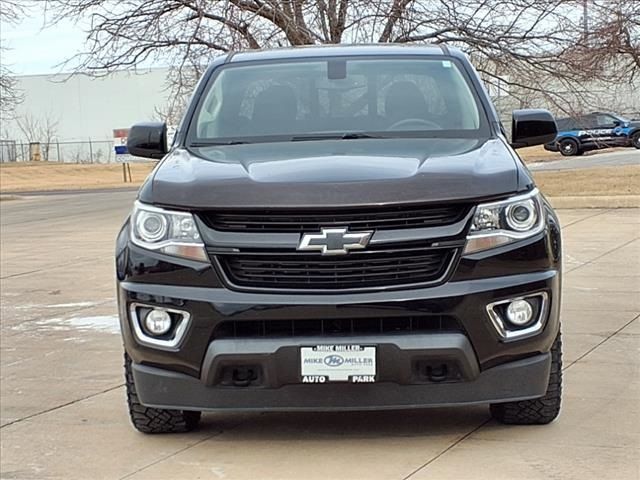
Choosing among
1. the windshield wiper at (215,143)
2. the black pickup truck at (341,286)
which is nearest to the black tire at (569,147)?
the windshield wiper at (215,143)

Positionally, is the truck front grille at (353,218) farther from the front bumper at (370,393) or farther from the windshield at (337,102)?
the windshield at (337,102)

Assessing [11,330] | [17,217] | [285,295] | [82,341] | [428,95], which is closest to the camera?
[285,295]

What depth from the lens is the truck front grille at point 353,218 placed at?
4238 mm

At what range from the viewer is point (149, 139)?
19.1 feet

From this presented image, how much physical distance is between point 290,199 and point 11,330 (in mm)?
4483

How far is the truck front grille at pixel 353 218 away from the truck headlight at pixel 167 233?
0.66 ft

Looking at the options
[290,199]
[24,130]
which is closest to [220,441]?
[290,199]

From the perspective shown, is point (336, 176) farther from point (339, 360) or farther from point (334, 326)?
point (339, 360)

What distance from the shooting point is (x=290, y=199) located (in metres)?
4.24

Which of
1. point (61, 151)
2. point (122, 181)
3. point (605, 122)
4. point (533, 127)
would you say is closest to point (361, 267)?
point (533, 127)

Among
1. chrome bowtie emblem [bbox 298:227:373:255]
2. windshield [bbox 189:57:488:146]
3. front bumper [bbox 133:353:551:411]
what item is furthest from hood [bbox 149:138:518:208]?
front bumper [bbox 133:353:551:411]

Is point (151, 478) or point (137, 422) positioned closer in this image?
point (151, 478)

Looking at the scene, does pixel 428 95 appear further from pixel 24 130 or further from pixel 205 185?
pixel 24 130

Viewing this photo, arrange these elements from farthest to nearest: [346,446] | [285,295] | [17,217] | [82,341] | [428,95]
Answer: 1. [17,217]
2. [82,341]
3. [428,95]
4. [346,446]
5. [285,295]
